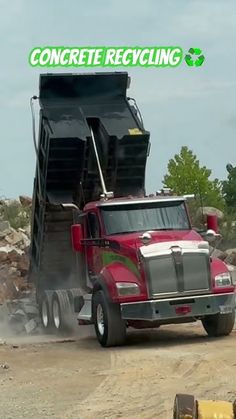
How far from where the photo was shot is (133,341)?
14727 millimetres

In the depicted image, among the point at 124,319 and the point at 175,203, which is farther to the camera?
the point at 175,203

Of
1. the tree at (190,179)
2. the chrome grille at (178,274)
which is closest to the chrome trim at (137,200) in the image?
the chrome grille at (178,274)

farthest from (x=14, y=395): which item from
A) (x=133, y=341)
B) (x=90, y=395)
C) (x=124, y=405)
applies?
(x=133, y=341)

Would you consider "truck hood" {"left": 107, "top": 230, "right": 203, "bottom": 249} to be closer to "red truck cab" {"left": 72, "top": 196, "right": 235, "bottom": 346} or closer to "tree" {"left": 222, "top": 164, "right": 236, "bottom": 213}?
"red truck cab" {"left": 72, "top": 196, "right": 235, "bottom": 346}

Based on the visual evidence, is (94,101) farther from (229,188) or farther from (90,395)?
(229,188)

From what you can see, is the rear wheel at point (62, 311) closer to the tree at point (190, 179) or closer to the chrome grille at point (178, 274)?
the chrome grille at point (178, 274)

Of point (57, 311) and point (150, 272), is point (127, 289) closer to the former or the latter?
point (150, 272)

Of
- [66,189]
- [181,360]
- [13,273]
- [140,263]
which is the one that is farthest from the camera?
[13,273]

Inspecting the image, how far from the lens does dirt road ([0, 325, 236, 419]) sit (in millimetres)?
9047

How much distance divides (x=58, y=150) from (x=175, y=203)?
2417mm

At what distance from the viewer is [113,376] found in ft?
35.9

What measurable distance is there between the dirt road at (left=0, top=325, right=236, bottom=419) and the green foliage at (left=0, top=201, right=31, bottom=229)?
18.8 metres

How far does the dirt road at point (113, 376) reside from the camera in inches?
356

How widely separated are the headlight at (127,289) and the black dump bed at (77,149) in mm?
2978
